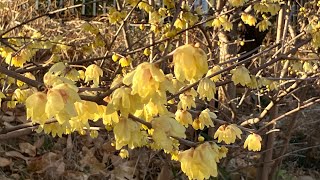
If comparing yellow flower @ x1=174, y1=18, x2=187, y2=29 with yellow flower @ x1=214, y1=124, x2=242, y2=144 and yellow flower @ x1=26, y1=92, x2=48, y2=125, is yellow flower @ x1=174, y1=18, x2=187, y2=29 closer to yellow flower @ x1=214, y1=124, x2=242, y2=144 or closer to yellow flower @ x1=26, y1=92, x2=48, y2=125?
yellow flower @ x1=214, y1=124, x2=242, y2=144

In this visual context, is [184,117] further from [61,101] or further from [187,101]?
[61,101]

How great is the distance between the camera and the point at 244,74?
2.55 metres

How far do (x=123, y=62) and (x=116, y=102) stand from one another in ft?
4.85

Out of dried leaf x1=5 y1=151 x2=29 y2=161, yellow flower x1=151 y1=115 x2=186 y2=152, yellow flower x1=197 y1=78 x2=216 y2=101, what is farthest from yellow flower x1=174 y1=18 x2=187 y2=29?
dried leaf x1=5 y1=151 x2=29 y2=161

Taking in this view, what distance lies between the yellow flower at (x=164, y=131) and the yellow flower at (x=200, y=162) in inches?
2.3

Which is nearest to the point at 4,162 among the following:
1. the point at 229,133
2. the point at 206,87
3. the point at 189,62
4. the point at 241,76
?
the point at 229,133

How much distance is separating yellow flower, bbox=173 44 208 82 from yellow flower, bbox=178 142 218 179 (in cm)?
30

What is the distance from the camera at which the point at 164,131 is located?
151cm

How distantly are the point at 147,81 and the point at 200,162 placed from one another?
1.06ft

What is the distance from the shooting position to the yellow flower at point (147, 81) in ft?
4.22

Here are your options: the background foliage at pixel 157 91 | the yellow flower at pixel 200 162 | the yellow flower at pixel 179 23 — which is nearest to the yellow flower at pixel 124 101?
the background foliage at pixel 157 91

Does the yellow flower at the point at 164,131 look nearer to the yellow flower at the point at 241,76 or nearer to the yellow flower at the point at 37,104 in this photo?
the yellow flower at the point at 37,104

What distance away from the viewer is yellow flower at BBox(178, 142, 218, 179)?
4.89 feet

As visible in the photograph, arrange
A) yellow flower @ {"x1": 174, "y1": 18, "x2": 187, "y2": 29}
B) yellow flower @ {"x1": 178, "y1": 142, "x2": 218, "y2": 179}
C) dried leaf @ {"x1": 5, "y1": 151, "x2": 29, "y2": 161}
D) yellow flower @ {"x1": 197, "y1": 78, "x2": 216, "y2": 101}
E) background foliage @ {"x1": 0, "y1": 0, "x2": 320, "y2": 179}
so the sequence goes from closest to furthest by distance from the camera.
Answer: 1. background foliage @ {"x1": 0, "y1": 0, "x2": 320, "y2": 179}
2. yellow flower @ {"x1": 178, "y1": 142, "x2": 218, "y2": 179}
3. yellow flower @ {"x1": 197, "y1": 78, "x2": 216, "y2": 101}
4. yellow flower @ {"x1": 174, "y1": 18, "x2": 187, "y2": 29}
5. dried leaf @ {"x1": 5, "y1": 151, "x2": 29, "y2": 161}
